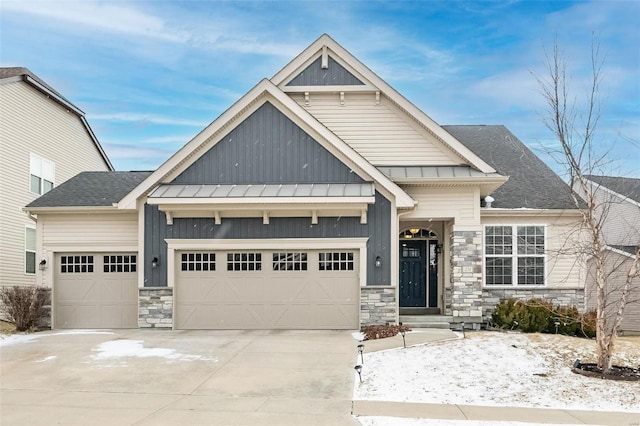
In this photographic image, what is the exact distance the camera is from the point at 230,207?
15.4 meters

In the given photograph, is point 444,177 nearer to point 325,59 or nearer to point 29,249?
point 325,59

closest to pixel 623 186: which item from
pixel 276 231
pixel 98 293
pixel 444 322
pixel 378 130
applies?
pixel 378 130

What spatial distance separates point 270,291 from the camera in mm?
16109

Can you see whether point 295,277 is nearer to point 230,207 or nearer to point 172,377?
point 230,207

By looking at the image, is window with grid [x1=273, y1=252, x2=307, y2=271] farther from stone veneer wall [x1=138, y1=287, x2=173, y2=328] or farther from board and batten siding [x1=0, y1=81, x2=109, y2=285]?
board and batten siding [x1=0, y1=81, x2=109, y2=285]

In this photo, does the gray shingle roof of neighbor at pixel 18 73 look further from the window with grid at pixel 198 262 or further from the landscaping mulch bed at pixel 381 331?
the landscaping mulch bed at pixel 381 331

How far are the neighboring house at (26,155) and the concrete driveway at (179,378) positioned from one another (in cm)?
719

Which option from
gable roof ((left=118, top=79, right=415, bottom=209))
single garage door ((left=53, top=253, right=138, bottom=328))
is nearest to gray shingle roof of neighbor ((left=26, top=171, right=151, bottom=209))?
single garage door ((left=53, top=253, right=138, bottom=328))

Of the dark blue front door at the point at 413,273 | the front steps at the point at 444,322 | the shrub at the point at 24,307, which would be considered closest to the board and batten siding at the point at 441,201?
the dark blue front door at the point at 413,273

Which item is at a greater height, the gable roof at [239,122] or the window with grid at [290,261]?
the gable roof at [239,122]

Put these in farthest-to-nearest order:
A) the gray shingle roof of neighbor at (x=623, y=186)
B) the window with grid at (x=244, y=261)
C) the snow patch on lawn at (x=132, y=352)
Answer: the gray shingle roof of neighbor at (x=623, y=186), the window with grid at (x=244, y=261), the snow patch on lawn at (x=132, y=352)

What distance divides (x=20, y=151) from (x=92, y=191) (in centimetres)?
570

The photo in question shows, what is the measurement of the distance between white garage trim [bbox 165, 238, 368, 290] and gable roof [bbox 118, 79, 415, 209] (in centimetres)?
150

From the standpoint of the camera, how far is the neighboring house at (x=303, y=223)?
15.8 m
